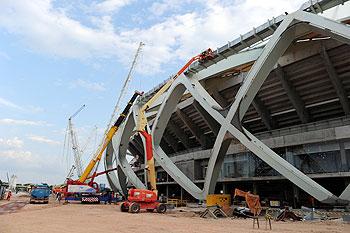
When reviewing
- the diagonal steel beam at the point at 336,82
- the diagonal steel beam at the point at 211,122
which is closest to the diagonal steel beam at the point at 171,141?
the diagonal steel beam at the point at 211,122

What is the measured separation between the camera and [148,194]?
25469 mm

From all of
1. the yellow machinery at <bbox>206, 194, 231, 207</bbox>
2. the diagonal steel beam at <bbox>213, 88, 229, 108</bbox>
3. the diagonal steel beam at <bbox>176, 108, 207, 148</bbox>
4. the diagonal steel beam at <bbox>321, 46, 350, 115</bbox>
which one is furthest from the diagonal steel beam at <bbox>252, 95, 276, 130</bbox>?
the yellow machinery at <bbox>206, 194, 231, 207</bbox>

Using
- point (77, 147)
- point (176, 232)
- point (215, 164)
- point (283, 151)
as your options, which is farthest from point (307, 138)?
point (77, 147)

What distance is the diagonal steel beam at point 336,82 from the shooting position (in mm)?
25078

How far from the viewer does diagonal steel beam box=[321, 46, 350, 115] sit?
25.1m

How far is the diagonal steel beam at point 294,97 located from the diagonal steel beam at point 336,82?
3.69m

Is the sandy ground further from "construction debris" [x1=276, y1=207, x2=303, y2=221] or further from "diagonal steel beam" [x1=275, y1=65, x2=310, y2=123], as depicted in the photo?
"diagonal steel beam" [x1=275, y1=65, x2=310, y2=123]

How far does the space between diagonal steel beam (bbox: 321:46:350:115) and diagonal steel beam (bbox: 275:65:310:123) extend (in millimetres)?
3692

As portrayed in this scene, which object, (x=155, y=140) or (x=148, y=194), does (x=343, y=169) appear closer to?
(x=148, y=194)

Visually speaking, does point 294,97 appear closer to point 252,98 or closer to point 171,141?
point 252,98

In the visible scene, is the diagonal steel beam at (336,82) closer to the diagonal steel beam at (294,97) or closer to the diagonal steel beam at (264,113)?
the diagonal steel beam at (294,97)

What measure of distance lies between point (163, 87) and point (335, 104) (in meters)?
19.3

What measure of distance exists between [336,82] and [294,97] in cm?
420

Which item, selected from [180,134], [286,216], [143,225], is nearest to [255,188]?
[286,216]
